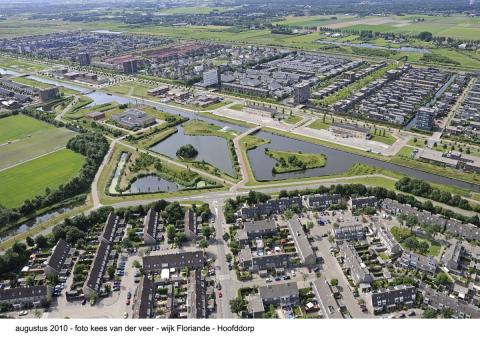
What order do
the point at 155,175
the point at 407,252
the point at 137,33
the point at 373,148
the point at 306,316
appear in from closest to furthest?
1. the point at 306,316
2. the point at 407,252
3. the point at 155,175
4. the point at 373,148
5. the point at 137,33

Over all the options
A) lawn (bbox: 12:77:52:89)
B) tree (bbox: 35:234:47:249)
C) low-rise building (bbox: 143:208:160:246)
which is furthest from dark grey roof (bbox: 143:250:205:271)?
lawn (bbox: 12:77:52:89)

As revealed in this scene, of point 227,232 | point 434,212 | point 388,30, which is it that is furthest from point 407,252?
point 388,30

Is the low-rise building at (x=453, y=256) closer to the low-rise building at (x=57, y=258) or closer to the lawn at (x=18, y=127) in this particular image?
the low-rise building at (x=57, y=258)

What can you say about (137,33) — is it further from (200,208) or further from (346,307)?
(346,307)

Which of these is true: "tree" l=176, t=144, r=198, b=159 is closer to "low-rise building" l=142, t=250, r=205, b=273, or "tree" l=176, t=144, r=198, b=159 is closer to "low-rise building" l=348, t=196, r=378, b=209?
"low-rise building" l=142, t=250, r=205, b=273

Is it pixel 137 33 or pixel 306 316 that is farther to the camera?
pixel 137 33

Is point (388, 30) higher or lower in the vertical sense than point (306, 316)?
higher

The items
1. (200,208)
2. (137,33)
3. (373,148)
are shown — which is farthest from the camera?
(137,33)

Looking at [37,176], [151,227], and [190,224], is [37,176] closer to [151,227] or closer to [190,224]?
[151,227]
